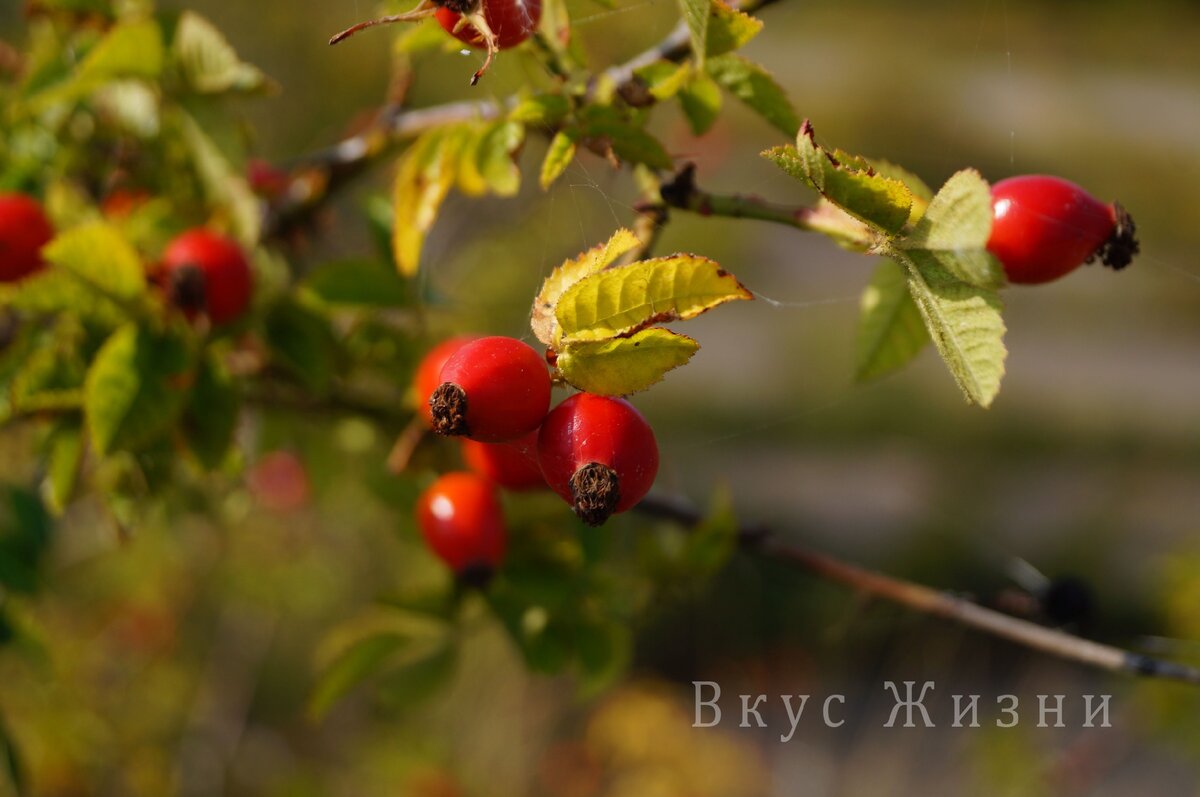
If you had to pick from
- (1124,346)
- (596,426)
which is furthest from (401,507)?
(1124,346)

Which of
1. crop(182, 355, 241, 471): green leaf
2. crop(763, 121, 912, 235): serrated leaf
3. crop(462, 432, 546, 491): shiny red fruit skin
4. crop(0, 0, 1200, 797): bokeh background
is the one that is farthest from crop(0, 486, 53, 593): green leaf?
crop(763, 121, 912, 235): serrated leaf

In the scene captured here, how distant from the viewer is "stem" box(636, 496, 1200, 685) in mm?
943

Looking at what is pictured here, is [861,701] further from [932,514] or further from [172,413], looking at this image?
[172,413]

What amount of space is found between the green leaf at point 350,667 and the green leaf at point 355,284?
441 millimetres

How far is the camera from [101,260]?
1032 mm

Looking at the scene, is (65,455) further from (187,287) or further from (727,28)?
(727,28)

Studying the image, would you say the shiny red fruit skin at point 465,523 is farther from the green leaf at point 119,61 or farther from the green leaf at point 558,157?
the green leaf at point 119,61

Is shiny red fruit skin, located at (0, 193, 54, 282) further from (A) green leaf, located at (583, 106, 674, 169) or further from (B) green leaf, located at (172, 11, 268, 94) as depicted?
(A) green leaf, located at (583, 106, 674, 169)

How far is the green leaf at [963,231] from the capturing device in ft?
1.95

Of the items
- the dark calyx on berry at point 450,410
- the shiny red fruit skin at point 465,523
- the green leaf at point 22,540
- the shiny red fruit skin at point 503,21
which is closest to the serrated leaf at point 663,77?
the shiny red fruit skin at point 503,21

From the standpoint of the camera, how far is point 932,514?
21.7 ft

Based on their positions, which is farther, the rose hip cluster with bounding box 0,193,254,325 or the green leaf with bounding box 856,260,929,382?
the rose hip cluster with bounding box 0,193,254,325

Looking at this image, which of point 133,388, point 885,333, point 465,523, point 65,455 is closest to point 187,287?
point 133,388

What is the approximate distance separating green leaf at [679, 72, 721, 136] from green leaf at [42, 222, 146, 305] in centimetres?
63
